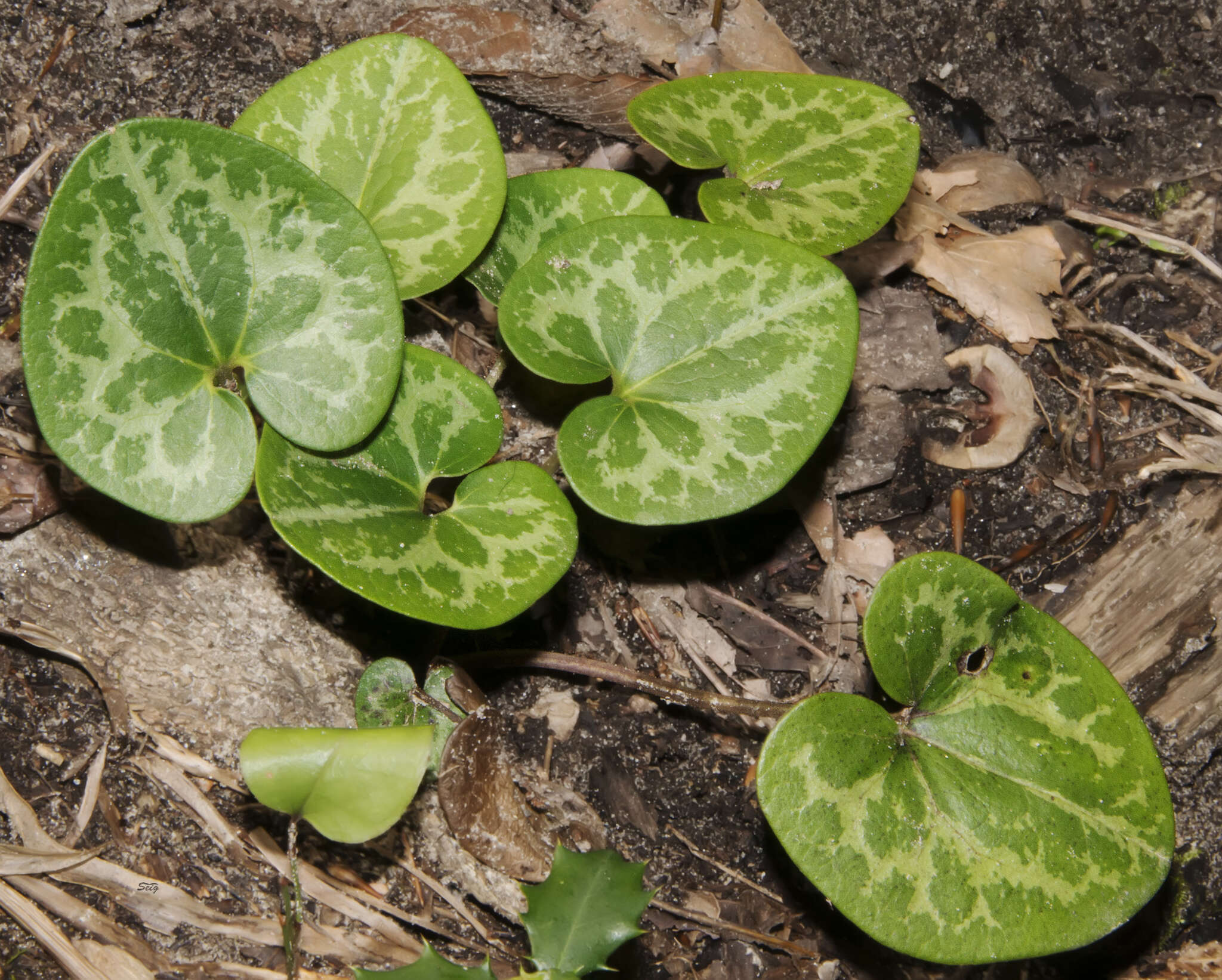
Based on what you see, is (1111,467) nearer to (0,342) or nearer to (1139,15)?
(1139,15)

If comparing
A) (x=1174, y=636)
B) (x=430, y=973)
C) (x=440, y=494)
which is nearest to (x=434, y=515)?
(x=440, y=494)

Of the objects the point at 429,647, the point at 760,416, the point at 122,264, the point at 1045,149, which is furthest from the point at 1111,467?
the point at 122,264

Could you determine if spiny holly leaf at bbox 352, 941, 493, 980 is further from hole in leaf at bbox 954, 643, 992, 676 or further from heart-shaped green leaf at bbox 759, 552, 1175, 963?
hole in leaf at bbox 954, 643, 992, 676

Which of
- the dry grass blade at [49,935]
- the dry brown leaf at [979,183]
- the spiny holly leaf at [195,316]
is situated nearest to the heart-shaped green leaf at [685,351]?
the spiny holly leaf at [195,316]

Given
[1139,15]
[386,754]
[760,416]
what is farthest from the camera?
[1139,15]

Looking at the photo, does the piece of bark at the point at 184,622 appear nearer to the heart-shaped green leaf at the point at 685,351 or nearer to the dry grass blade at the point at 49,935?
the dry grass blade at the point at 49,935

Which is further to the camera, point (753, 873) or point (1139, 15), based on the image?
point (1139, 15)

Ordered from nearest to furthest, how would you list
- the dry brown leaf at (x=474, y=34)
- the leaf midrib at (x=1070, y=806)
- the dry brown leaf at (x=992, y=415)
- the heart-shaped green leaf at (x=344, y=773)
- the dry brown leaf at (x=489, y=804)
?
the heart-shaped green leaf at (x=344, y=773)
the leaf midrib at (x=1070, y=806)
the dry brown leaf at (x=489, y=804)
the dry brown leaf at (x=474, y=34)
the dry brown leaf at (x=992, y=415)
